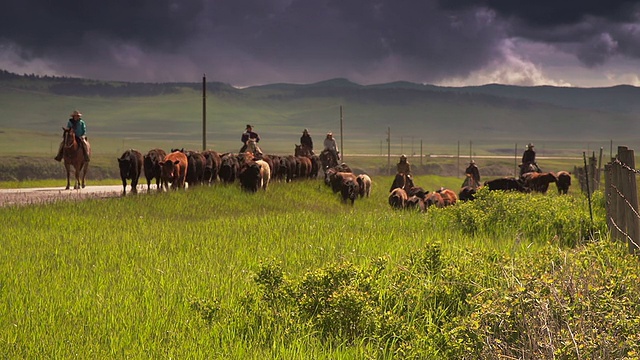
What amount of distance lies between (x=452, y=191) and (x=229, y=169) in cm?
698

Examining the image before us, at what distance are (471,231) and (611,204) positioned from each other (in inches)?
127

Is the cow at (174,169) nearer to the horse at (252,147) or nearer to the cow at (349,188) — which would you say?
the cow at (349,188)

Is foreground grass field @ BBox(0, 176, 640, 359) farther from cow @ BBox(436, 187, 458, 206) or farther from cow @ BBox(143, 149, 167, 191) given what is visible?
cow @ BBox(143, 149, 167, 191)

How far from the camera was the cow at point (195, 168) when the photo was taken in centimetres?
2427

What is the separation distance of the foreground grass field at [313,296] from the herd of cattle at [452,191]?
9.79m

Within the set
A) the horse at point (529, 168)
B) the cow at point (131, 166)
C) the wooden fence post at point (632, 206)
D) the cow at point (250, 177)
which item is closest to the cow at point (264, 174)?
the cow at point (250, 177)

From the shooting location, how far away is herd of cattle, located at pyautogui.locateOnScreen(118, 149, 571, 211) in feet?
74.8

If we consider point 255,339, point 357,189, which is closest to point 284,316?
point 255,339

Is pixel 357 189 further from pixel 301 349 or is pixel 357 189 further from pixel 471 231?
pixel 301 349

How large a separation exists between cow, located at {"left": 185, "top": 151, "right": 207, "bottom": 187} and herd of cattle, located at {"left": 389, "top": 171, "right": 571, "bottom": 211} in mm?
5946

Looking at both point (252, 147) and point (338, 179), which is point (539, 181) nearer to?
point (338, 179)

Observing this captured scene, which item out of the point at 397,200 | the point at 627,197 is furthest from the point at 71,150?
the point at 627,197

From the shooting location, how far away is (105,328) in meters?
6.85

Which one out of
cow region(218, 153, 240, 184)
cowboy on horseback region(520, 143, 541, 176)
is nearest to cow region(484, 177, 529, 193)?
cowboy on horseback region(520, 143, 541, 176)
